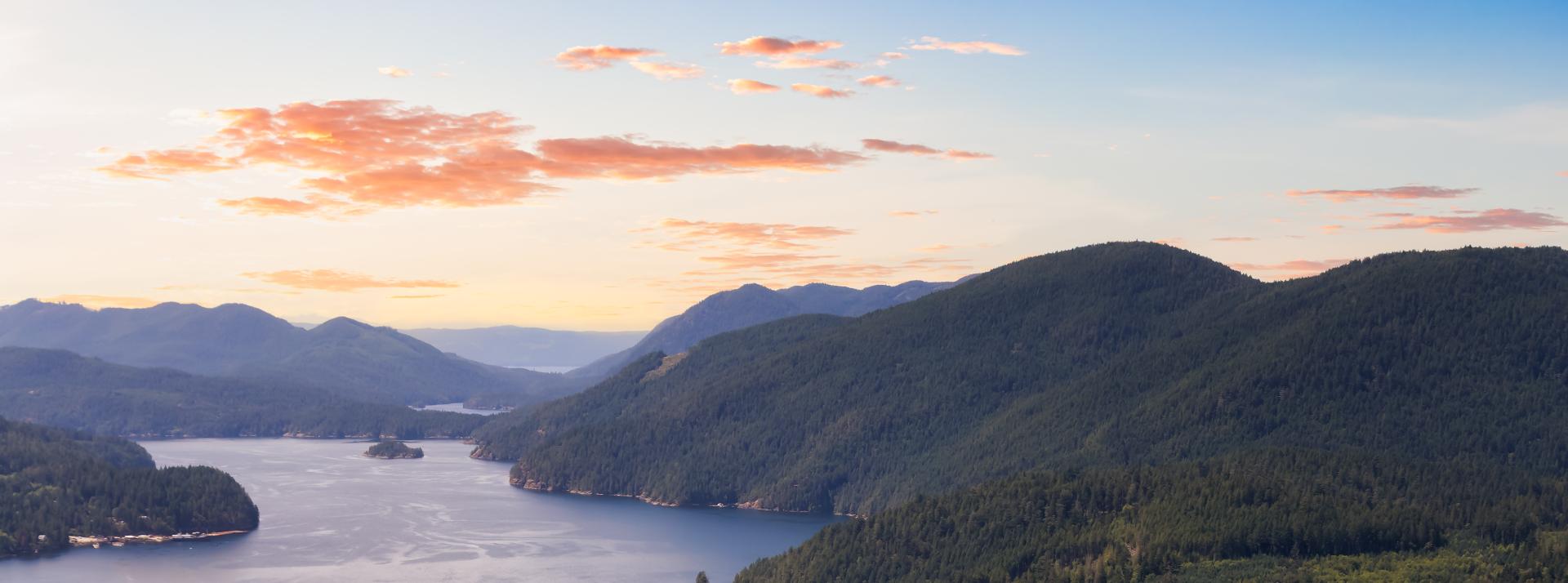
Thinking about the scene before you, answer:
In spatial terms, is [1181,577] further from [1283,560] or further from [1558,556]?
[1558,556]

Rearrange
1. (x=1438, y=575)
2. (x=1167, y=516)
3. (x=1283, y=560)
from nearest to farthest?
1. (x=1438, y=575)
2. (x=1283, y=560)
3. (x=1167, y=516)

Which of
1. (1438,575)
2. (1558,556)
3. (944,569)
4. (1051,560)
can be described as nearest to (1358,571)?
(1438,575)

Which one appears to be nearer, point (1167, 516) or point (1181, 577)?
point (1181, 577)

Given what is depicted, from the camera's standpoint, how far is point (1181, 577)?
575 ft

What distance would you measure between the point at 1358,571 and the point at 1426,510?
94.9 feet

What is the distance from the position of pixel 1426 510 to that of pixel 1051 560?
49219 mm

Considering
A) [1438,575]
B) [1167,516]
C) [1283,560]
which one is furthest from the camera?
[1167,516]

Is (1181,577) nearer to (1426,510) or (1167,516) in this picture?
(1167,516)

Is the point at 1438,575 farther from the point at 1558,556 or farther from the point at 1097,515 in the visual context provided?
the point at 1097,515

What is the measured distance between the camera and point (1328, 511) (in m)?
192

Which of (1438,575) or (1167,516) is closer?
(1438,575)

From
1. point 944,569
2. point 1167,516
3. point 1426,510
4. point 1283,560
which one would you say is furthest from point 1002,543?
point 1426,510

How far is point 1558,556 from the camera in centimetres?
16838

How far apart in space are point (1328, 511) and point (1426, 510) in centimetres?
1393
